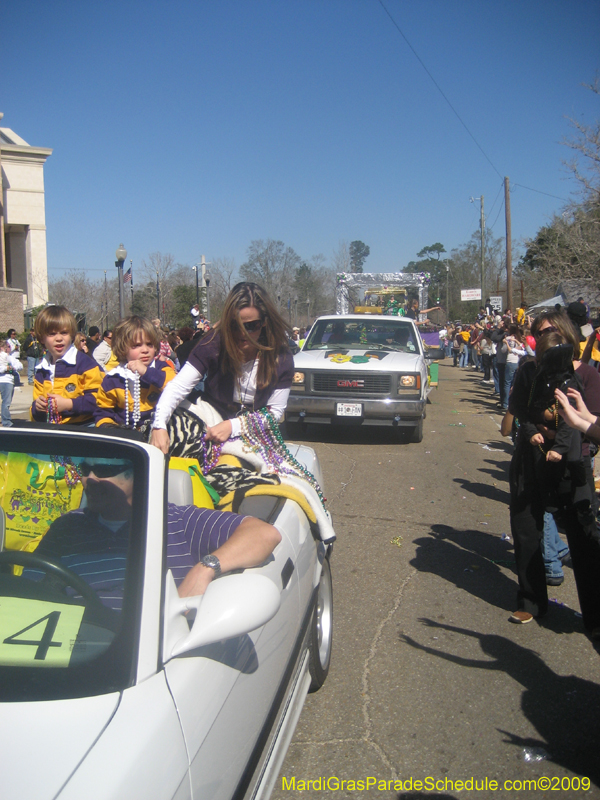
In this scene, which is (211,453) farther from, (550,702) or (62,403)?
(550,702)

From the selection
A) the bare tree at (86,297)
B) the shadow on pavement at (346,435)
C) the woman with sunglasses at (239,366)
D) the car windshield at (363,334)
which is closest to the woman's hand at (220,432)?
the woman with sunglasses at (239,366)

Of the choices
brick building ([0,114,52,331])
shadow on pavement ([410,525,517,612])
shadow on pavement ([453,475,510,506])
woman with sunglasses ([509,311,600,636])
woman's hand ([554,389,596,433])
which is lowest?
shadow on pavement ([410,525,517,612])

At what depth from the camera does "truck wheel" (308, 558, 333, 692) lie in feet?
9.87

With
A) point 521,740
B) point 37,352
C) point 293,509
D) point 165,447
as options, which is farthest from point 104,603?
point 37,352

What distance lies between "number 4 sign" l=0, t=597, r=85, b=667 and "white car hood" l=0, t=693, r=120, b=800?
5.8 inches

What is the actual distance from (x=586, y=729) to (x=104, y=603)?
7.66 feet

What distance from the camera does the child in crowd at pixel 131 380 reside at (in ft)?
12.8

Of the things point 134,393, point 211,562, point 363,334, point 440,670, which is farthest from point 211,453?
point 363,334

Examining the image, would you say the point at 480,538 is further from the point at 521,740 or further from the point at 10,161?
the point at 10,161

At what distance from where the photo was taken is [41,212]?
40344 mm

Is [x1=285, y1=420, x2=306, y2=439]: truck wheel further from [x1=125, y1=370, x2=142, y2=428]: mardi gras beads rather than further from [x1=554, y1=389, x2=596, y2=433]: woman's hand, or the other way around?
[x1=554, y1=389, x2=596, y2=433]: woman's hand

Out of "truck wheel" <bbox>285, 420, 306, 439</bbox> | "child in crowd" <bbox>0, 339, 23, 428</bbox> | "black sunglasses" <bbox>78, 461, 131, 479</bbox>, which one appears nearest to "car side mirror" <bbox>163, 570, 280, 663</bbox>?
"black sunglasses" <bbox>78, 461, 131, 479</bbox>

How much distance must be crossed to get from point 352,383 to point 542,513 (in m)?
5.66

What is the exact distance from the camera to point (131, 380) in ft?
12.8
